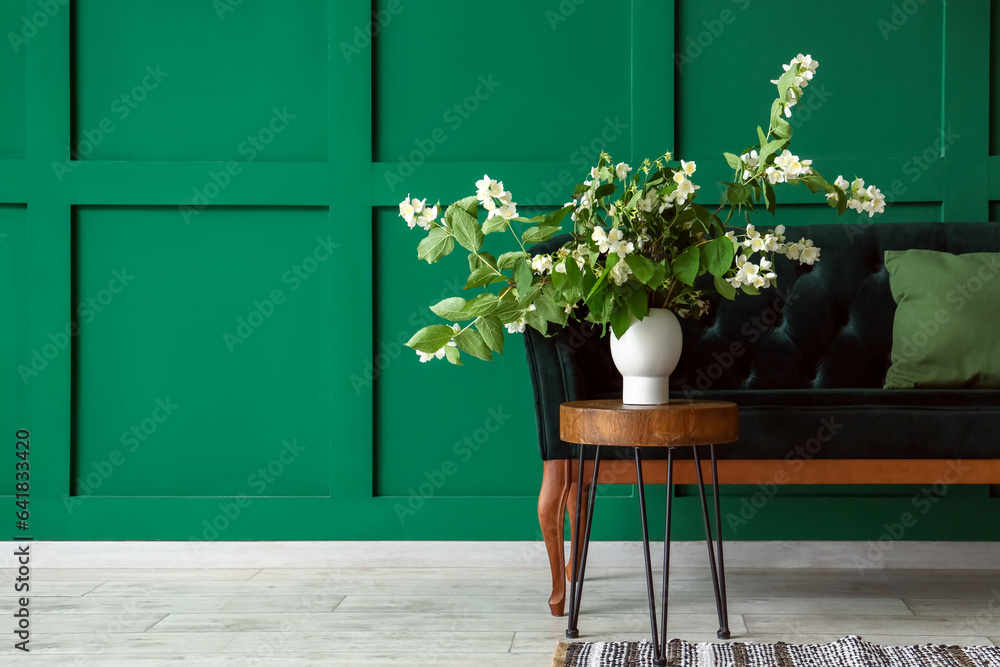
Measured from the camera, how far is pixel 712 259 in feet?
5.24

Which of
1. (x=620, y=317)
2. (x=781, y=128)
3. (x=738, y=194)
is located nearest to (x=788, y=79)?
(x=781, y=128)

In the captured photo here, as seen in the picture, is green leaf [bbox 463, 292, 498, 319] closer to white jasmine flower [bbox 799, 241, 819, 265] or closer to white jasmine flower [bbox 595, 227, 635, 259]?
white jasmine flower [bbox 595, 227, 635, 259]

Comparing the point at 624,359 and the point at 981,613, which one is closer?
the point at 624,359

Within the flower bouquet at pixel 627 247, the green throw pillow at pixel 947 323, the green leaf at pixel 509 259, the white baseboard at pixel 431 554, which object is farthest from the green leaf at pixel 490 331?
the green throw pillow at pixel 947 323

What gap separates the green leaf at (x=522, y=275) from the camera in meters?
1.67

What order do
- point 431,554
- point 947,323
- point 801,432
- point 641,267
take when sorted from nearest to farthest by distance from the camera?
1. point 641,267
2. point 801,432
3. point 947,323
4. point 431,554

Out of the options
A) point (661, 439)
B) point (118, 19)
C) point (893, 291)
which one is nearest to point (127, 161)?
point (118, 19)

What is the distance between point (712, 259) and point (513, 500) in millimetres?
1169

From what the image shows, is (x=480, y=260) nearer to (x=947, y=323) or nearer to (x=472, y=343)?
(x=472, y=343)

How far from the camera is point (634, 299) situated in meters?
1.63

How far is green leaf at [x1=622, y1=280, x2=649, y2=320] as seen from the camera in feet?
5.35

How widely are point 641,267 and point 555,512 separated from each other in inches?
25.9

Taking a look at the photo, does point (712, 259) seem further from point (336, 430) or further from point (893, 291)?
point (336, 430)

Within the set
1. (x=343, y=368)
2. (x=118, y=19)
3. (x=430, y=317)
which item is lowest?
(x=343, y=368)
